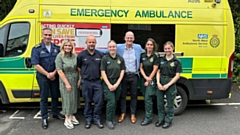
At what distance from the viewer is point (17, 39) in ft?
16.4

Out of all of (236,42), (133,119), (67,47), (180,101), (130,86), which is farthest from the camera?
(236,42)

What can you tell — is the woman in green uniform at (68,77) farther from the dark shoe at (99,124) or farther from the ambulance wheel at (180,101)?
the ambulance wheel at (180,101)

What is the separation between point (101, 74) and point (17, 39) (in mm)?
1810

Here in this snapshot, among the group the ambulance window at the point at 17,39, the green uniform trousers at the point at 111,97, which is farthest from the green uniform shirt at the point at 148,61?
the ambulance window at the point at 17,39

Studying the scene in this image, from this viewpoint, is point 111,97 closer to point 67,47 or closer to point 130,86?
point 130,86

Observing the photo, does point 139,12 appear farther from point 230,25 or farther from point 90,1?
point 230,25

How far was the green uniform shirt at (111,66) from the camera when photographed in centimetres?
449

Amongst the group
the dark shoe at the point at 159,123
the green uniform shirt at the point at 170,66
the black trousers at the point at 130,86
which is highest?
the green uniform shirt at the point at 170,66

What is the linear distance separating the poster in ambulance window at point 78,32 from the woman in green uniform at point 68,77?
56cm

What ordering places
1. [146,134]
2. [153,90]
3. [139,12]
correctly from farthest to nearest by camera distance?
1. [139,12]
2. [153,90]
3. [146,134]

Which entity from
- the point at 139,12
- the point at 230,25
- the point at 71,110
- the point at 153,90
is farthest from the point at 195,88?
the point at 71,110

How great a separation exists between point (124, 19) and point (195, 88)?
76.8 inches

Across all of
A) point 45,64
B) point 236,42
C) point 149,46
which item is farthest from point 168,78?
point 236,42

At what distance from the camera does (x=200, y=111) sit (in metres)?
5.70
